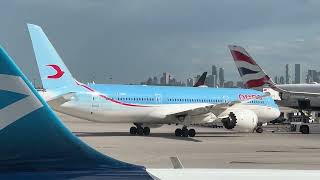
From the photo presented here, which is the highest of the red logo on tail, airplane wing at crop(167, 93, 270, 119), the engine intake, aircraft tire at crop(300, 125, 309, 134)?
the red logo on tail

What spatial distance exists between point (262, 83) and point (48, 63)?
17955 mm

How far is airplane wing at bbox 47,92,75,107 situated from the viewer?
26734 mm

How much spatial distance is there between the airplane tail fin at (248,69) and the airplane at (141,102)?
22.3ft

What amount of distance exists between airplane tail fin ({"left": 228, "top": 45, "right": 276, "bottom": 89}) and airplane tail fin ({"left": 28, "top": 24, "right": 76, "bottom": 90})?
16692 millimetres

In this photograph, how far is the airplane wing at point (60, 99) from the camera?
26734 millimetres

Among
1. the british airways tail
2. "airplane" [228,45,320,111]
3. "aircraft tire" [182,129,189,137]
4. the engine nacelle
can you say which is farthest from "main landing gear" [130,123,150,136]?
the british airways tail

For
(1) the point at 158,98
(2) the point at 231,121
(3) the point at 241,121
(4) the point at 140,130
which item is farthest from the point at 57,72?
(3) the point at 241,121

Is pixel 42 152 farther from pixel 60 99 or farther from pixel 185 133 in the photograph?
pixel 185 133

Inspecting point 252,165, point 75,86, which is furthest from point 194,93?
point 252,165

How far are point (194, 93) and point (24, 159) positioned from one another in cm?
2748

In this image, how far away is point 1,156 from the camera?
12.0ft

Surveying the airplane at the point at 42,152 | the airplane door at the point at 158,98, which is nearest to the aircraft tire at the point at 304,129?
the airplane door at the point at 158,98

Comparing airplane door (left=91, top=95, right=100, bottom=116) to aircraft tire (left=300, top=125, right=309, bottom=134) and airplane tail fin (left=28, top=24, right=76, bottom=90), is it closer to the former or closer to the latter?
airplane tail fin (left=28, top=24, right=76, bottom=90)

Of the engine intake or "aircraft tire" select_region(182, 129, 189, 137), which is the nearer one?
the engine intake
